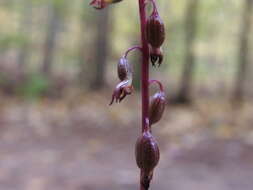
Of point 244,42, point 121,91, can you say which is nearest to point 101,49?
point 244,42

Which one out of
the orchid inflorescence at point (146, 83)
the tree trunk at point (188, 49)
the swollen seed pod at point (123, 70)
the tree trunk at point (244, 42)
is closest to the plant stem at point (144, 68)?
the orchid inflorescence at point (146, 83)

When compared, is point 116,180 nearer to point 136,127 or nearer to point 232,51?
point 136,127

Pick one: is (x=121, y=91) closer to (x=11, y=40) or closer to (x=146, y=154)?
(x=146, y=154)

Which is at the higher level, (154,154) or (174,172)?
(154,154)

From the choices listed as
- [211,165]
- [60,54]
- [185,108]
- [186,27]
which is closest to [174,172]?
[211,165]

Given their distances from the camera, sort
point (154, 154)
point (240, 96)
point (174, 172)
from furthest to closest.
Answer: point (240, 96) → point (174, 172) → point (154, 154)

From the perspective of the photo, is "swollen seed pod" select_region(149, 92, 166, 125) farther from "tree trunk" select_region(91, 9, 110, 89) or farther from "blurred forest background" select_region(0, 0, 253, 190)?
"tree trunk" select_region(91, 9, 110, 89)

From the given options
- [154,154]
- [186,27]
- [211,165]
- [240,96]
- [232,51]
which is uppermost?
[154,154]

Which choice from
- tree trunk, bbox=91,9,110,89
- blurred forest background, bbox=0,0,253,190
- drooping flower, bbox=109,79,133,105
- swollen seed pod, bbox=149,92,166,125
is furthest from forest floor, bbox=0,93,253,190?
drooping flower, bbox=109,79,133,105
